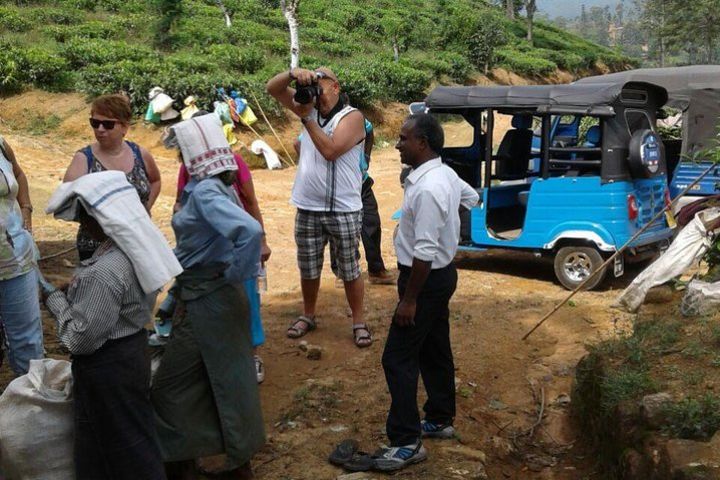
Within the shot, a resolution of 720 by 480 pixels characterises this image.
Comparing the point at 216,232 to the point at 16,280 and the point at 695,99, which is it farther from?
the point at 695,99

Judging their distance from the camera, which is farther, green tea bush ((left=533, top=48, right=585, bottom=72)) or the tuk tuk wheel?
green tea bush ((left=533, top=48, right=585, bottom=72))

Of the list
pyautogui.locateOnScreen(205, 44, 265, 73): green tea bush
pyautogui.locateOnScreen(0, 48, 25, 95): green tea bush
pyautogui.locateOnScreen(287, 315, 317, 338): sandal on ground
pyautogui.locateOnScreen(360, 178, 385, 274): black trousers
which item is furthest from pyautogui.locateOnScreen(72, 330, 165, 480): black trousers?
pyautogui.locateOnScreen(205, 44, 265, 73): green tea bush

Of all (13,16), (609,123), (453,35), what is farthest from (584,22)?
(609,123)

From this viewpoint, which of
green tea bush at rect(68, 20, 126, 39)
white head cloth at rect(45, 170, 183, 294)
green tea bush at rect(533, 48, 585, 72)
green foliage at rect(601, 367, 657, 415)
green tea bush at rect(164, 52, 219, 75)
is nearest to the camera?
white head cloth at rect(45, 170, 183, 294)

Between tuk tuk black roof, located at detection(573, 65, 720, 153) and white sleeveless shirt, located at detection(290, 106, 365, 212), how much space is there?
692cm

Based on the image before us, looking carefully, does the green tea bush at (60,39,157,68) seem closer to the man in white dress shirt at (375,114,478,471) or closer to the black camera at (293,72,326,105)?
the black camera at (293,72,326,105)

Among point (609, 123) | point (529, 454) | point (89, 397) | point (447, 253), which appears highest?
point (609, 123)

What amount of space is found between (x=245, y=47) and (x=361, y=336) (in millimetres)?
19786

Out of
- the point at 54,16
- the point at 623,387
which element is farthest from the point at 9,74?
the point at 623,387

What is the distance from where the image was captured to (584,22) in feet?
423

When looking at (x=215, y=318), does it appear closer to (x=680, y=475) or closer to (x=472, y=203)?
(x=472, y=203)

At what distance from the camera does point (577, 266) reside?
743 centimetres

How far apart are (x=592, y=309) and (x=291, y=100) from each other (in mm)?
3504

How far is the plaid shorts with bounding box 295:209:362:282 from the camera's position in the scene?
16.7 feet
